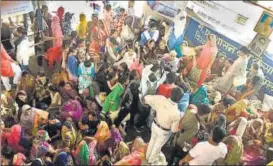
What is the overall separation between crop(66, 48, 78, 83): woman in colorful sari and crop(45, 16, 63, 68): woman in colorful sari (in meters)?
0.11

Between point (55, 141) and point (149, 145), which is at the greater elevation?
point (149, 145)

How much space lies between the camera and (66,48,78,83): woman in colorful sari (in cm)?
255

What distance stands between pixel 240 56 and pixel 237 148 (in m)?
0.52

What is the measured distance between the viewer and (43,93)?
2539 millimetres

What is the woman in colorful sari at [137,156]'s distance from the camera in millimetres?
2164

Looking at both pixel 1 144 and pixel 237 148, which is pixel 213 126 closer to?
pixel 237 148

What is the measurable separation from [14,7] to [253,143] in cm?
189

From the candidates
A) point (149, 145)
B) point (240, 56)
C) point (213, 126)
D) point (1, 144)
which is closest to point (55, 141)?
point (1, 144)

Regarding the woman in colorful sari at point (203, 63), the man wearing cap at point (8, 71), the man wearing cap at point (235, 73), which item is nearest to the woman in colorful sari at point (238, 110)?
the man wearing cap at point (235, 73)

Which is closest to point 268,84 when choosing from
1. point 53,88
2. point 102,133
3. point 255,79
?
point 255,79

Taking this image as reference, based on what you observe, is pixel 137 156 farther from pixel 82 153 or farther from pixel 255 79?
pixel 255 79

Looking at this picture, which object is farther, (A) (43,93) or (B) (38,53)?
(B) (38,53)

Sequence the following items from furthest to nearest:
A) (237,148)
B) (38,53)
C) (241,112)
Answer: (38,53) → (241,112) → (237,148)

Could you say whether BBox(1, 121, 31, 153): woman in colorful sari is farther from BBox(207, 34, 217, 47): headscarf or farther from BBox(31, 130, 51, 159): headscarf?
BBox(207, 34, 217, 47): headscarf
